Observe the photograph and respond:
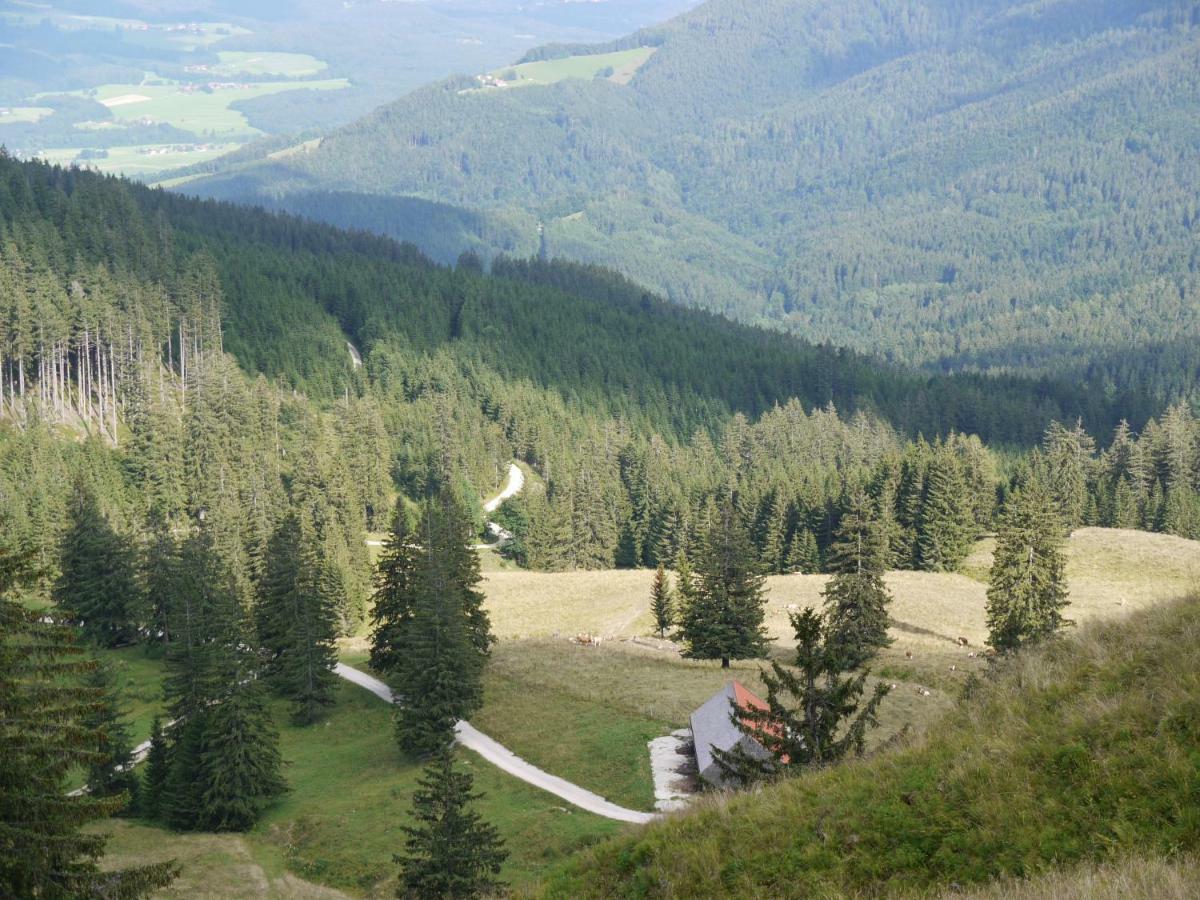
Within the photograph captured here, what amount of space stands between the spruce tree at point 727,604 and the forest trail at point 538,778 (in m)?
18.3

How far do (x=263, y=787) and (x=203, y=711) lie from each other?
5663mm

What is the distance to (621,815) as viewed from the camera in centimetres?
4856

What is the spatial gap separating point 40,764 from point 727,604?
178ft

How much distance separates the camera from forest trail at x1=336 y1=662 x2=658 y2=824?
48844mm

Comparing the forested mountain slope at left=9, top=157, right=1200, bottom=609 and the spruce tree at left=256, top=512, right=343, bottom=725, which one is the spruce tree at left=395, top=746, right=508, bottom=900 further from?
the forested mountain slope at left=9, top=157, right=1200, bottom=609

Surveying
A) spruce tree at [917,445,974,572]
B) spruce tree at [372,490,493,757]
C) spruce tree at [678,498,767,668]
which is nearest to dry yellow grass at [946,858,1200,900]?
spruce tree at [372,490,493,757]

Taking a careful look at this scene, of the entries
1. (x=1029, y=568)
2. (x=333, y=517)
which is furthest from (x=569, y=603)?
(x=1029, y=568)

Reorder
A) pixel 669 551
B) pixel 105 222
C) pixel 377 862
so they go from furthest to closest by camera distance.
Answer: pixel 105 222 < pixel 669 551 < pixel 377 862

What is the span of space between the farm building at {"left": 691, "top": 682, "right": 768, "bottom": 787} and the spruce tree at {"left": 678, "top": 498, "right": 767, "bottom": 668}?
64.5 ft

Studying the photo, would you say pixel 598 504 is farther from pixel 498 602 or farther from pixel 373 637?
pixel 373 637

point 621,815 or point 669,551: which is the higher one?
point 621,815

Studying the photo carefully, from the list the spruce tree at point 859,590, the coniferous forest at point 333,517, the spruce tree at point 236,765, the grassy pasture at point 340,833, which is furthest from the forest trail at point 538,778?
the spruce tree at point 859,590

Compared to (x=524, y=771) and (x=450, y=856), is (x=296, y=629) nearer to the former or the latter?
(x=524, y=771)

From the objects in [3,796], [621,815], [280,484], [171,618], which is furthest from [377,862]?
[280,484]
